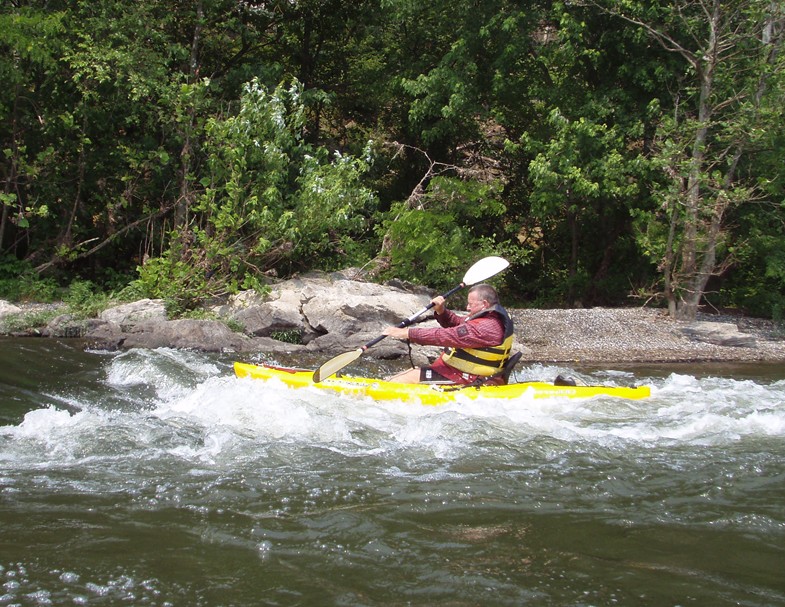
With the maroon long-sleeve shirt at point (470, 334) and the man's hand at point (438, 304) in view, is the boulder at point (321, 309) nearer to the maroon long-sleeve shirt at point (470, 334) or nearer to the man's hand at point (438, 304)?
the man's hand at point (438, 304)

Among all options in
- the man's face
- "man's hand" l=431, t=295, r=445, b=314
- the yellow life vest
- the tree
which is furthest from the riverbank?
the man's face

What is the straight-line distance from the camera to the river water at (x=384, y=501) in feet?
9.62

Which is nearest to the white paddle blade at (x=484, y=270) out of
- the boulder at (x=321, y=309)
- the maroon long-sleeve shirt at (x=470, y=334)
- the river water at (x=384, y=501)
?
the maroon long-sleeve shirt at (x=470, y=334)

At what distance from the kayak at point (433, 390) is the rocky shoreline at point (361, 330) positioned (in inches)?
116

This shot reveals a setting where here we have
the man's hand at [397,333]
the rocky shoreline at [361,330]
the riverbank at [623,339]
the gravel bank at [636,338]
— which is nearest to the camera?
the man's hand at [397,333]

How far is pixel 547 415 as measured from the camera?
224 inches

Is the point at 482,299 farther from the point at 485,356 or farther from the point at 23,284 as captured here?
the point at 23,284

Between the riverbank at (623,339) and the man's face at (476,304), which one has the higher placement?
the man's face at (476,304)

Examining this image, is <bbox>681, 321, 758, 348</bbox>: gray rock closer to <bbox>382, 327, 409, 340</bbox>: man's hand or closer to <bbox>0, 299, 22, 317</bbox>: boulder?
<bbox>382, 327, 409, 340</bbox>: man's hand

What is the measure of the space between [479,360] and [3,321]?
615cm

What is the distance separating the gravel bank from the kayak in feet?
10.8

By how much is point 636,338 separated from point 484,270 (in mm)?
3613

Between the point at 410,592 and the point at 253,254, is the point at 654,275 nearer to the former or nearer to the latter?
the point at 253,254

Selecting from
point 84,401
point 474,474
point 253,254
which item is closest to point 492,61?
point 253,254
